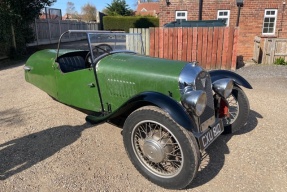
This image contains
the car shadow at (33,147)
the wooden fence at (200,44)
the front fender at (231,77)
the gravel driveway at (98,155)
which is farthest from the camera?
the wooden fence at (200,44)

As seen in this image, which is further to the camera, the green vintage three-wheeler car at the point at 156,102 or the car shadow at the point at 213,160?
the car shadow at the point at 213,160

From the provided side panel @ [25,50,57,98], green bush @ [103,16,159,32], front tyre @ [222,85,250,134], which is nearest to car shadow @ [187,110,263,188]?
front tyre @ [222,85,250,134]

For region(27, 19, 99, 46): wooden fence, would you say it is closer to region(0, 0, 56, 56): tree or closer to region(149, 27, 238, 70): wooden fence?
region(0, 0, 56, 56): tree

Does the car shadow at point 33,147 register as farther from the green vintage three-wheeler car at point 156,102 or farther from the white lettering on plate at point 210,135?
the white lettering on plate at point 210,135

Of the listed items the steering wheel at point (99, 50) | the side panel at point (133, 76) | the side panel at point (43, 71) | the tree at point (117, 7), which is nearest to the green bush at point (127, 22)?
the tree at point (117, 7)

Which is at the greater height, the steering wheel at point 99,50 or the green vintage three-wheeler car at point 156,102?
the steering wheel at point 99,50

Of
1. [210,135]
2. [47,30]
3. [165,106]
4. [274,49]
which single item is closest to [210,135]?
[210,135]

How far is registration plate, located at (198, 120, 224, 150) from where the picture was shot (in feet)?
8.03

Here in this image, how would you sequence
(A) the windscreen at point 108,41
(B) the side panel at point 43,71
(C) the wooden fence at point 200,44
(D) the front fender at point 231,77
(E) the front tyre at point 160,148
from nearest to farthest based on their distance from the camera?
(E) the front tyre at point 160,148
(A) the windscreen at point 108,41
(D) the front fender at point 231,77
(B) the side panel at point 43,71
(C) the wooden fence at point 200,44

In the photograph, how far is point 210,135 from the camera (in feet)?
8.70

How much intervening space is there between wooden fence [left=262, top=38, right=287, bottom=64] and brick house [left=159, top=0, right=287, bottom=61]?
1.58 m

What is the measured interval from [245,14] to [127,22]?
59.4 feet

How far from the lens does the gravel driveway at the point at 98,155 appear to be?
2.57 meters

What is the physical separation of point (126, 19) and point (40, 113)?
2451 cm
